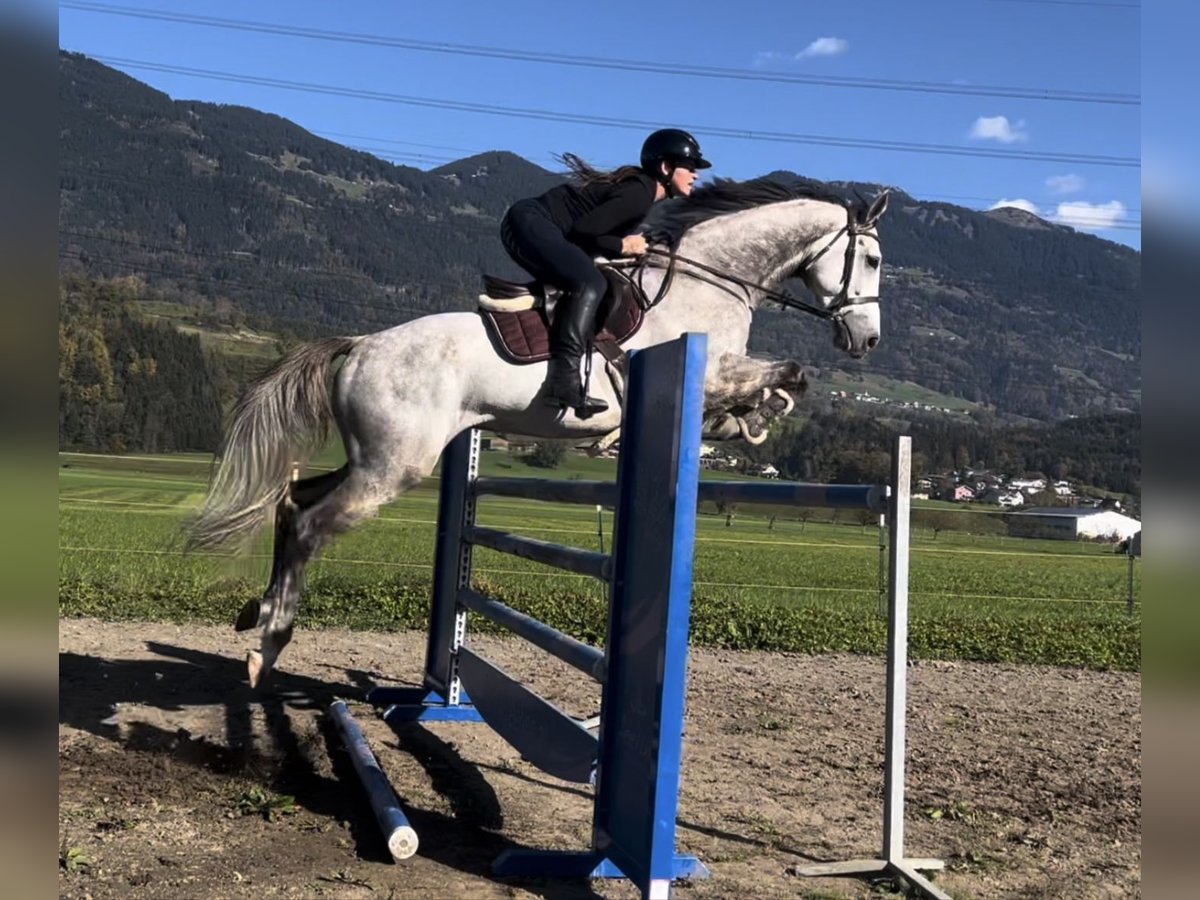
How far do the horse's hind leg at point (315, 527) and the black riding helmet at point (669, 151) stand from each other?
5.18ft

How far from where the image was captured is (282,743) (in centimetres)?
470

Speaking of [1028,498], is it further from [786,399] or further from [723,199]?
[786,399]

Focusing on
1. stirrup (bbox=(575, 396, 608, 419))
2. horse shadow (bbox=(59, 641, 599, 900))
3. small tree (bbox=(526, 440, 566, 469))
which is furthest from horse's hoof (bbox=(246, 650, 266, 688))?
stirrup (bbox=(575, 396, 608, 419))

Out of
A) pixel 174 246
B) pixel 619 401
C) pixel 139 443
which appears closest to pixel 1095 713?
pixel 619 401

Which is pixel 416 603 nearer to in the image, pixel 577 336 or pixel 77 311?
pixel 577 336

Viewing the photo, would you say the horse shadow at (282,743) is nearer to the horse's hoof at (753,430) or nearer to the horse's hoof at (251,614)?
the horse's hoof at (251,614)

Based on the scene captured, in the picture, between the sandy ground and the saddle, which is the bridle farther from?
the sandy ground

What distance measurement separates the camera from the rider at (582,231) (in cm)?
432

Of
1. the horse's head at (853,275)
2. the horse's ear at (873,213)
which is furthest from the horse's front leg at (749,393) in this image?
the horse's ear at (873,213)

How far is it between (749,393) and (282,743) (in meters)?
2.60

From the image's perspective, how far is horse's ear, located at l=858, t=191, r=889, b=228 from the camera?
5039 mm

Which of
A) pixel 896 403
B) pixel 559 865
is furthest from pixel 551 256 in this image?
pixel 896 403

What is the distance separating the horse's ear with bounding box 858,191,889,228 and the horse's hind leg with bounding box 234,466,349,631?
272 cm
